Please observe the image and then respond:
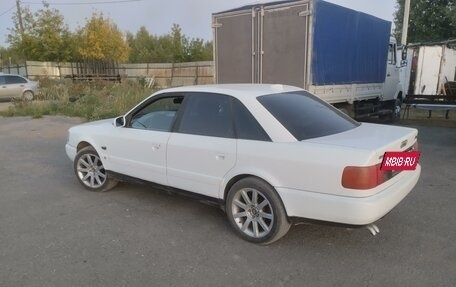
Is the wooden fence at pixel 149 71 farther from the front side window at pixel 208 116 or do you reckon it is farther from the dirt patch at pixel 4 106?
the front side window at pixel 208 116

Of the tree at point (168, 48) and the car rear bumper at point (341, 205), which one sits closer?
the car rear bumper at point (341, 205)

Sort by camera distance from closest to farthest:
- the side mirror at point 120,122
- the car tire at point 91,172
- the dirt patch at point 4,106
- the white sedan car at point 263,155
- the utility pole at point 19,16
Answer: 1. the white sedan car at point 263,155
2. the side mirror at point 120,122
3. the car tire at point 91,172
4. the dirt patch at point 4,106
5. the utility pole at point 19,16

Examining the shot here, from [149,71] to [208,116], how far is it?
106 feet

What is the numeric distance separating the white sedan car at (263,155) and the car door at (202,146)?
11mm

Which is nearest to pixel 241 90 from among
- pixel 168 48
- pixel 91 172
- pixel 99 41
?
pixel 91 172

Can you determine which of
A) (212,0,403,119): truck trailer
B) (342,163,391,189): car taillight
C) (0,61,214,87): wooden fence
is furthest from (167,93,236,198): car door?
(0,61,214,87): wooden fence

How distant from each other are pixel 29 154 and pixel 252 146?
632 cm

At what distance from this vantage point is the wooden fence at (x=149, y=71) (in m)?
30.7

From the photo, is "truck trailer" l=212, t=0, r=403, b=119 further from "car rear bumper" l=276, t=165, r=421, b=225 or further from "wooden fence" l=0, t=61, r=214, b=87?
"wooden fence" l=0, t=61, r=214, b=87

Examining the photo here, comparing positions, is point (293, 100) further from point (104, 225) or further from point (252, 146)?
point (104, 225)

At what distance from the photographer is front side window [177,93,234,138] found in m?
4.12

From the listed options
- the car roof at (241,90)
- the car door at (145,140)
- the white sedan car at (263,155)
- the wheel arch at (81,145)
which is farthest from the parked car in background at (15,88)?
the car roof at (241,90)

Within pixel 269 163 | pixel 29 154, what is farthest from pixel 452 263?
pixel 29 154

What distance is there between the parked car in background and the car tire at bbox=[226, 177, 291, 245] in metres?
20.1
